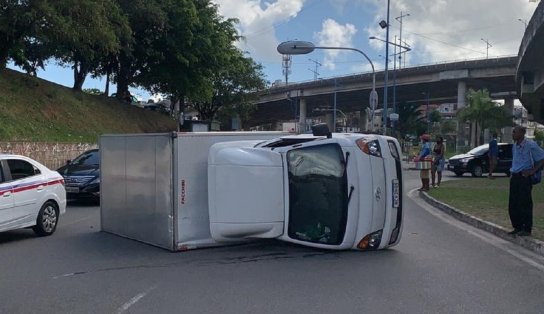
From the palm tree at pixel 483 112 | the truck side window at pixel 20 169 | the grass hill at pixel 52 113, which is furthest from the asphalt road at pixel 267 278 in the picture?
the palm tree at pixel 483 112

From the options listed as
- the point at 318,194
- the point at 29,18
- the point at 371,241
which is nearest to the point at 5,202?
the point at 318,194

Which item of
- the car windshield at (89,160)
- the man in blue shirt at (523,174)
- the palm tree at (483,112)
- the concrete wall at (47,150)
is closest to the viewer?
the man in blue shirt at (523,174)

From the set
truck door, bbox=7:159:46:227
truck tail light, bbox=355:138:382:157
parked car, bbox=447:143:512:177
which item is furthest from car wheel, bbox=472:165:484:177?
truck door, bbox=7:159:46:227

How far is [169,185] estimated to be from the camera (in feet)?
28.4

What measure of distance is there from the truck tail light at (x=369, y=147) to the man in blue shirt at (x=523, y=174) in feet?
9.36

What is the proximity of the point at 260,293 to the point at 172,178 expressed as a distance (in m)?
Result: 2.67

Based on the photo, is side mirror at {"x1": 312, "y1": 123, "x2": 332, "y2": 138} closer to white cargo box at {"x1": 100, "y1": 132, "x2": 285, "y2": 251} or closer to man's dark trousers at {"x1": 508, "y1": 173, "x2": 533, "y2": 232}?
white cargo box at {"x1": 100, "y1": 132, "x2": 285, "y2": 251}

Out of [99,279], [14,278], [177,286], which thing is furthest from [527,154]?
[14,278]

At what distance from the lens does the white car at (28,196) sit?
990cm

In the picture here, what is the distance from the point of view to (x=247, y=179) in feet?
27.2

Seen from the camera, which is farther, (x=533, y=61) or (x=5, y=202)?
(x=533, y=61)

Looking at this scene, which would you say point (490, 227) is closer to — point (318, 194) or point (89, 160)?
point (318, 194)

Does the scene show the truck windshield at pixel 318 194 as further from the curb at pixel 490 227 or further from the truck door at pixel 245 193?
the curb at pixel 490 227

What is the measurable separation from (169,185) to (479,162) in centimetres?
2449
